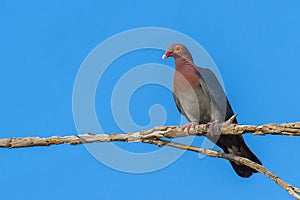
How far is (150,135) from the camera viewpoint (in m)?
6.25

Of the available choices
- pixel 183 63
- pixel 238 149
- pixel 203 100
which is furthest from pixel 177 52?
pixel 238 149

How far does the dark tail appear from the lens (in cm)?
887

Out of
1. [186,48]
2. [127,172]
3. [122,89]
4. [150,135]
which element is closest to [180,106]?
[186,48]

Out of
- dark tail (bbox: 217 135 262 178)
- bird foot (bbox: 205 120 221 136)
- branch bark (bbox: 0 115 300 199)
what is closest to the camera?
branch bark (bbox: 0 115 300 199)

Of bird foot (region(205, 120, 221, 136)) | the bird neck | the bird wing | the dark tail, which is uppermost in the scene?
the bird neck

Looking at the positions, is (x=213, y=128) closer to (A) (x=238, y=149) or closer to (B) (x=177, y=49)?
(A) (x=238, y=149)

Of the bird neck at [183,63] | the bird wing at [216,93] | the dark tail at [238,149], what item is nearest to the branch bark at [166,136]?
the dark tail at [238,149]

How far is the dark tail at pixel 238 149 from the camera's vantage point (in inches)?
349

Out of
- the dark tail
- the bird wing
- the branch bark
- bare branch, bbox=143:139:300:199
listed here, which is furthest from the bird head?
bare branch, bbox=143:139:300:199

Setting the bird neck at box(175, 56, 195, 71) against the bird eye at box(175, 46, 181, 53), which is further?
the bird eye at box(175, 46, 181, 53)

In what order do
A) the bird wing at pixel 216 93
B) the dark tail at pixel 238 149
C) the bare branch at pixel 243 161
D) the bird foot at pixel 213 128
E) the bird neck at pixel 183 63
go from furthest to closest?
the bird neck at pixel 183 63
the bird wing at pixel 216 93
the dark tail at pixel 238 149
the bird foot at pixel 213 128
the bare branch at pixel 243 161

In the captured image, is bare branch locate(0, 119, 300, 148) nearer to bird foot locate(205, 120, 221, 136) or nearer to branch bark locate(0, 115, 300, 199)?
branch bark locate(0, 115, 300, 199)

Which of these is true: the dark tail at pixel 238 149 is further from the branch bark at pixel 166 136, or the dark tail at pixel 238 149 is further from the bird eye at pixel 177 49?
the branch bark at pixel 166 136

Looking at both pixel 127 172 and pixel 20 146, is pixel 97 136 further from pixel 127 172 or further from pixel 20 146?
pixel 127 172
